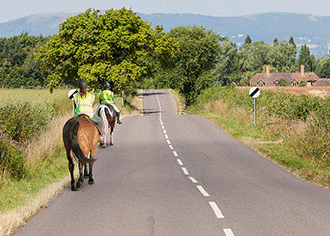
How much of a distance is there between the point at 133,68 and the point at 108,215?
36030mm

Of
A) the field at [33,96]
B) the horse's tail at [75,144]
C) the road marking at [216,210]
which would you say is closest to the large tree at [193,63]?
the field at [33,96]

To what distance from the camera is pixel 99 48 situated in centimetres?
4147

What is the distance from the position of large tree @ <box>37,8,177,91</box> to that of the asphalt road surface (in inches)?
1048

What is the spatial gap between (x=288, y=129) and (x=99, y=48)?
2804 cm

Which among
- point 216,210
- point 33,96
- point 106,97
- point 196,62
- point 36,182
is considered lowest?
point 33,96

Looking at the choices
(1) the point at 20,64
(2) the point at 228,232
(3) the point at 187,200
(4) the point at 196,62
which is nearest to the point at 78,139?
(3) the point at 187,200

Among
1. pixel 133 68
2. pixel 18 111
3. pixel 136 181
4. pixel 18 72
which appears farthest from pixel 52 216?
pixel 18 72

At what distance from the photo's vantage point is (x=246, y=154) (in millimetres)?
15688

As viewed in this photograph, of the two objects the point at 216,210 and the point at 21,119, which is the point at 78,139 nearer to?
the point at 216,210

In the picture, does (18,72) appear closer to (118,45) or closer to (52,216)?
(118,45)

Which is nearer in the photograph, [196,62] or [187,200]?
[187,200]

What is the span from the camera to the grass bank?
1296cm

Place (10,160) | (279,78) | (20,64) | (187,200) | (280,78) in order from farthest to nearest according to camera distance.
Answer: (279,78) < (280,78) < (20,64) < (10,160) < (187,200)

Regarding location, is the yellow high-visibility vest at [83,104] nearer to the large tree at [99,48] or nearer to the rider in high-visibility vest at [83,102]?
the rider in high-visibility vest at [83,102]
